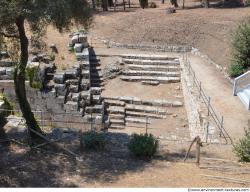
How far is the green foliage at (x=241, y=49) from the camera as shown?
21658 mm

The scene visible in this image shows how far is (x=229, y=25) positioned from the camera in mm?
27672

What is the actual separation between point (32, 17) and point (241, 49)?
12.6 metres

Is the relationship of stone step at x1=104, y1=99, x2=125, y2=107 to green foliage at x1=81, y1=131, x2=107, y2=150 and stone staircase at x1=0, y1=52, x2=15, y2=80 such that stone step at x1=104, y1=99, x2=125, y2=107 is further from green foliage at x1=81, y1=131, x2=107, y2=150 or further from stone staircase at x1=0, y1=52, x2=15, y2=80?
green foliage at x1=81, y1=131, x2=107, y2=150

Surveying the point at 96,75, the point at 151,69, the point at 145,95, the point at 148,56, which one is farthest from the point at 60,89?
the point at 148,56

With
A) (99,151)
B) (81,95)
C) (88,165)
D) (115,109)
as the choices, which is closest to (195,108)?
(115,109)

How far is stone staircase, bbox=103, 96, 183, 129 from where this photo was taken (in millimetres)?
19984

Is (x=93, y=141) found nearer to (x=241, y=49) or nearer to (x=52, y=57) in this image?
(x=52, y=57)

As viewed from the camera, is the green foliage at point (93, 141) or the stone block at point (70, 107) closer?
the green foliage at point (93, 141)

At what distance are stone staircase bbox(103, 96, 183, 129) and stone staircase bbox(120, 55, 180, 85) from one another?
2209 millimetres

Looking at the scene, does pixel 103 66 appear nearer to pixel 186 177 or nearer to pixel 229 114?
pixel 229 114

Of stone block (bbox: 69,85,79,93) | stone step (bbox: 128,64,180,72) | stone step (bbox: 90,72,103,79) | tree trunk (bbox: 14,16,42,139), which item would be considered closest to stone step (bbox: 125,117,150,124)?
stone block (bbox: 69,85,79,93)

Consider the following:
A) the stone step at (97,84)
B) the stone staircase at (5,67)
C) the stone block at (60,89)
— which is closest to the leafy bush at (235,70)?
the stone step at (97,84)

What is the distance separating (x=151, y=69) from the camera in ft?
78.1

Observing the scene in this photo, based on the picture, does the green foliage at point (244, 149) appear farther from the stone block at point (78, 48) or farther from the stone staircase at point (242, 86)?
the stone block at point (78, 48)
